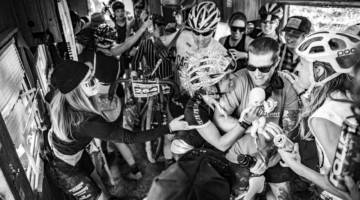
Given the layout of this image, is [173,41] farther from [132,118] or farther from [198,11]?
[132,118]

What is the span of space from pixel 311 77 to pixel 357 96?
4.52 ft

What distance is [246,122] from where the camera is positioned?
265cm

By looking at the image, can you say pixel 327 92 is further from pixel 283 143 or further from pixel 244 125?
pixel 244 125

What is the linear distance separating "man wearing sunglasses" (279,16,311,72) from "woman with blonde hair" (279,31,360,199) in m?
1.87

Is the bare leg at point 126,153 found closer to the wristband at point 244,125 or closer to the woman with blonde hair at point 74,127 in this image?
the woman with blonde hair at point 74,127

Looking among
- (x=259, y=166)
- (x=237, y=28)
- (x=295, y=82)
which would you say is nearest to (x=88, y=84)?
(x=259, y=166)

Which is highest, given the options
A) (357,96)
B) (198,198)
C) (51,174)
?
(357,96)

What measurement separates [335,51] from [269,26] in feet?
8.56

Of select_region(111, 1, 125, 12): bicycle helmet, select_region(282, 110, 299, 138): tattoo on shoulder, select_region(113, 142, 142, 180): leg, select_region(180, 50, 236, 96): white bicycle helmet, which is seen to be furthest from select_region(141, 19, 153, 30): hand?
select_region(282, 110, 299, 138): tattoo on shoulder

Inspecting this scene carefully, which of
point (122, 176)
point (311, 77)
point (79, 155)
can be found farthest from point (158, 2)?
point (311, 77)

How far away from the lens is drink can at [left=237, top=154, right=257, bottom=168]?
9.05 feet

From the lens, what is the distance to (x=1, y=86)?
106 inches

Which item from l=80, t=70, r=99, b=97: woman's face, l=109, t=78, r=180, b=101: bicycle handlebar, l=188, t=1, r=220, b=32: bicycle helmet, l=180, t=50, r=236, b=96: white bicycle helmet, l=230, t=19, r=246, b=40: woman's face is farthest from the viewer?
l=230, t=19, r=246, b=40: woman's face

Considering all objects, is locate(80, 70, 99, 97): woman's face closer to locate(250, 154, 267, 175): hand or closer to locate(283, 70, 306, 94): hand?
locate(250, 154, 267, 175): hand
